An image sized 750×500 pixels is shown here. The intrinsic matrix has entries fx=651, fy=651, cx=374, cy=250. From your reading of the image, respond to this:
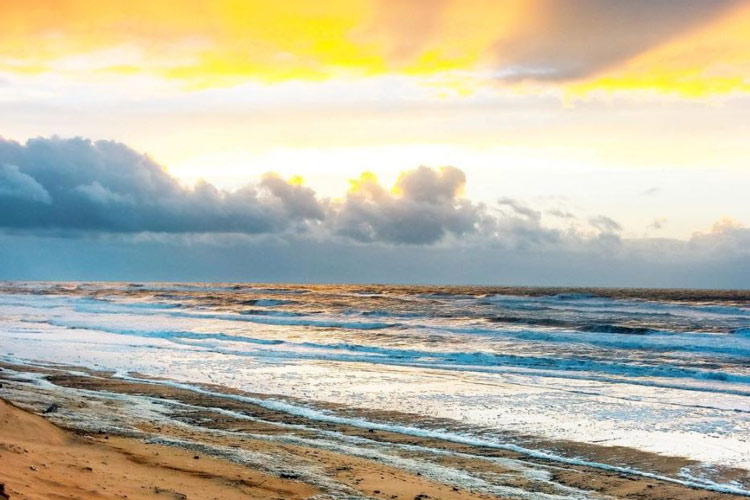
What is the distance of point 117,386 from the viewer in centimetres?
1547

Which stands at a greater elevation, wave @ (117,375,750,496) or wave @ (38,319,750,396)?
wave @ (117,375,750,496)

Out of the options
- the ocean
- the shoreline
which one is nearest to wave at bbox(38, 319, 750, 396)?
the ocean

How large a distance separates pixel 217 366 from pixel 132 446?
422 inches

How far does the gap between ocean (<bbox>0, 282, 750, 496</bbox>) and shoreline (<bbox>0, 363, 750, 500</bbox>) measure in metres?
0.14

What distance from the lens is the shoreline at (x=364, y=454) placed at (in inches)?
323

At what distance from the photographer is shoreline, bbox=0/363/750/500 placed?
323 inches

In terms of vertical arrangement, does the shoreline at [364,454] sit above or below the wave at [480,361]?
above

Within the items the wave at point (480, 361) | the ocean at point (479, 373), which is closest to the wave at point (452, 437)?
the ocean at point (479, 373)

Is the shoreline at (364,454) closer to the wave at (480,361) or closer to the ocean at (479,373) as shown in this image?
the ocean at (479,373)

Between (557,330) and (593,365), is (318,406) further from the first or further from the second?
(557,330)

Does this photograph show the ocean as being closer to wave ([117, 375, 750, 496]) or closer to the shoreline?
wave ([117, 375, 750, 496])

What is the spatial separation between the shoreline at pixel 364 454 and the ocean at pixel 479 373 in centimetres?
14

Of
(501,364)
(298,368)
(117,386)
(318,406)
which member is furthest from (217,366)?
(501,364)

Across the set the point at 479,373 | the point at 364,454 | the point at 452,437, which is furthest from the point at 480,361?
the point at 364,454
